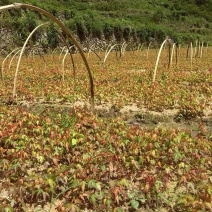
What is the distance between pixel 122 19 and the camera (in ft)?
131

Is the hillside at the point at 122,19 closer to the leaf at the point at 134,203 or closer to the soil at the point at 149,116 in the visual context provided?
the soil at the point at 149,116

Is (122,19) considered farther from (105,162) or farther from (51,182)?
(51,182)

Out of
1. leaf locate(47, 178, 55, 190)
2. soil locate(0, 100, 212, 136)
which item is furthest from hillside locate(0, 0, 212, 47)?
leaf locate(47, 178, 55, 190)

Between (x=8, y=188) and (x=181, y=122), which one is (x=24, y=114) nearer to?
(x=8, y=188)

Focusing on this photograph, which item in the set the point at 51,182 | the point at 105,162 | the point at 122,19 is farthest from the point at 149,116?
the point at 122,19

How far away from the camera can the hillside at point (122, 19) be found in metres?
26.2

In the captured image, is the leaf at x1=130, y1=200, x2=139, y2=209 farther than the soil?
No

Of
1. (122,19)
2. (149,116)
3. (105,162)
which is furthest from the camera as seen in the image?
(122,19)

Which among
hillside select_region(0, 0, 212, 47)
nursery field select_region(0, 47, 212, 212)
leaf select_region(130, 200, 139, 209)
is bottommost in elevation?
leaf select_region(130, 200, 139, 209)

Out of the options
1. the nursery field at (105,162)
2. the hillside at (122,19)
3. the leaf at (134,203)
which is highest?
the hillside at (122,19)

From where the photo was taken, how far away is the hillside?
26.2 meters

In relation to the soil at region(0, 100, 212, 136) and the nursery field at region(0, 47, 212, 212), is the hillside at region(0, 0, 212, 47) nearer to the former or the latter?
the soil at region(0, 100, 212, 136)

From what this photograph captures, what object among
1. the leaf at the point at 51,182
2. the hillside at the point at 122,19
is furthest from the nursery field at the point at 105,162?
the hillside at the point at 122,19

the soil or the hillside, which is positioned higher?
the hillside
